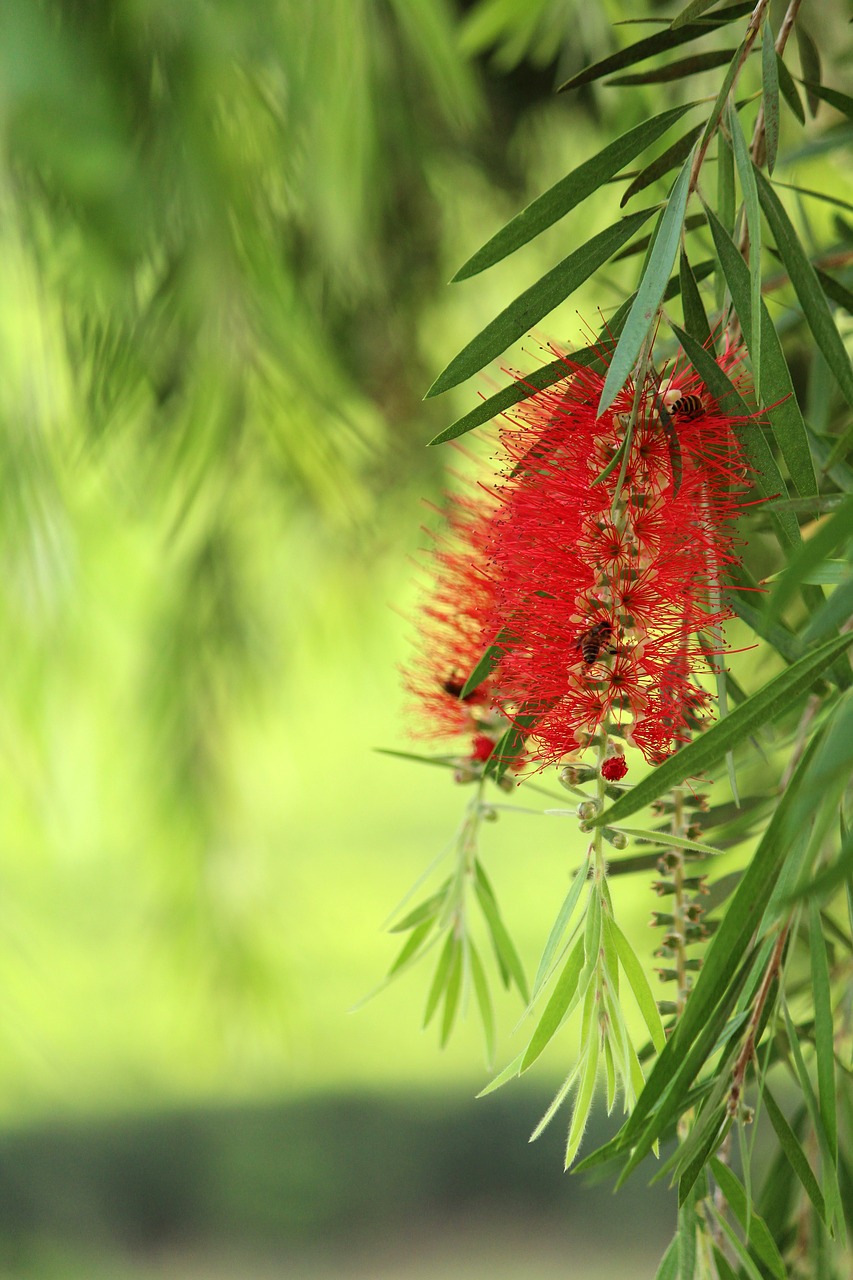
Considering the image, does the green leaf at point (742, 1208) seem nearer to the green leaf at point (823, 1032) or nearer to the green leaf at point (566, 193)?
the green leaf at point (823, 1032)

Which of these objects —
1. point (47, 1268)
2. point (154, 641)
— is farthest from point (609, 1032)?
point (47, 1268)

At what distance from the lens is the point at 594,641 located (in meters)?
0.20

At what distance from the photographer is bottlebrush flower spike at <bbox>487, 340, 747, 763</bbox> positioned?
21 centimetres

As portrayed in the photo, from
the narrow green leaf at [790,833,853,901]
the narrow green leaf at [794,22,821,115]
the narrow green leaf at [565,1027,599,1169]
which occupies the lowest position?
the narrow green leaf at [565,1027,599,1169]

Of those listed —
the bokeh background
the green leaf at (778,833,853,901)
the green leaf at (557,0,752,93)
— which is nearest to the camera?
the green leaf at (778,833,853,901)

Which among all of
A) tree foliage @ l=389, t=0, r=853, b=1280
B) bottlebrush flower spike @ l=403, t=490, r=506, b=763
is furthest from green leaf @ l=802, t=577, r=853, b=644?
bottlebrush flower spike @ l=403, t=490, r=506, b=763

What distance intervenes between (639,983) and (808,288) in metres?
0.13

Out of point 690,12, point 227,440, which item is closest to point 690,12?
point 690,12

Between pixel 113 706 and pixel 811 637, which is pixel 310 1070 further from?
pixel 811 637

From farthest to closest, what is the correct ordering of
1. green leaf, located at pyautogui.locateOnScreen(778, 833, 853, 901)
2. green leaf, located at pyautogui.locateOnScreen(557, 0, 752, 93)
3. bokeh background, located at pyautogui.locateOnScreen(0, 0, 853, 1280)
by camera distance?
bokeh background, located at pyautogui.locateOnScreen(0, 0, 853, 1280), green leaf, located at pyautogui.locateOnScreen(557, 0, 752, 93), green leaf, located at pyautogui.locateOnScreen(778, 833, 853, 901)

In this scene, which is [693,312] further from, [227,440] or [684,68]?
[227,440]

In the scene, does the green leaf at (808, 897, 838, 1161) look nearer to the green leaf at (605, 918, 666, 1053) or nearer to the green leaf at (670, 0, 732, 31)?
the green leaf at (605, 918, 666, 1053)

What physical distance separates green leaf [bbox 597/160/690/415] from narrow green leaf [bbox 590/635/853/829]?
0.17 ft

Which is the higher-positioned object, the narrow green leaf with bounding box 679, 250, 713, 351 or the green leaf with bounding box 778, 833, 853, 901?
the narrow green leaf with bounding box 679, 250, 713, 351
